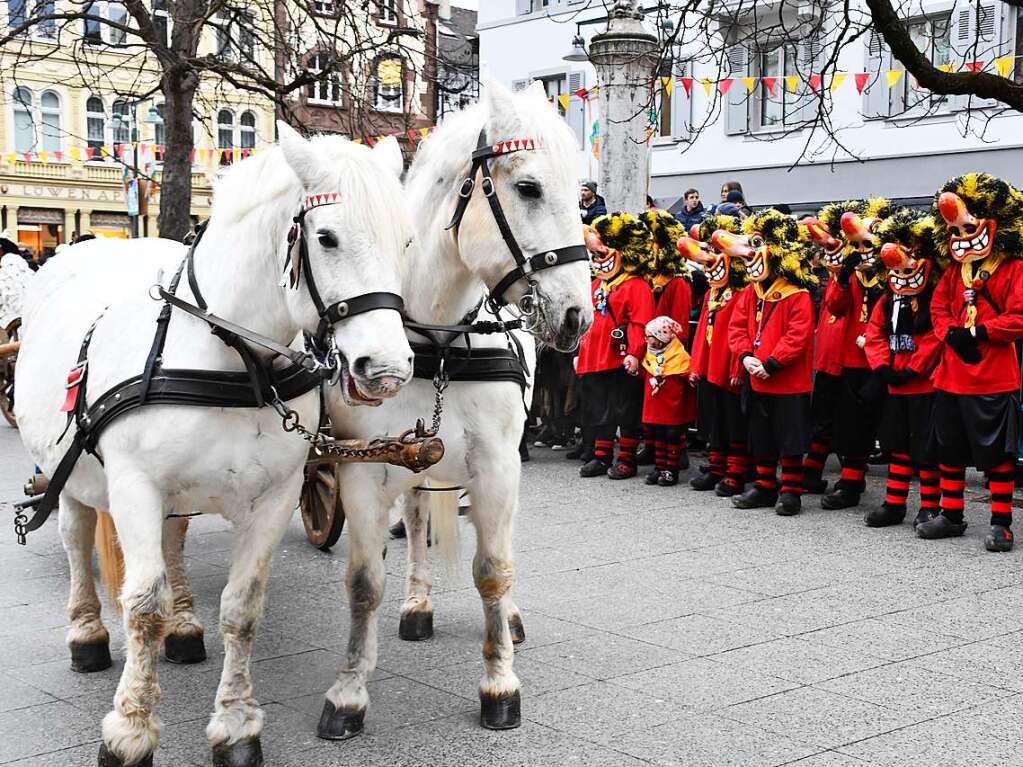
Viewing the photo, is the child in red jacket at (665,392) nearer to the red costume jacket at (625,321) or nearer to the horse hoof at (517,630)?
the red costume jacket at (625,321)

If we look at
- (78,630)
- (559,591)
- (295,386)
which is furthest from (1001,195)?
(78,630)

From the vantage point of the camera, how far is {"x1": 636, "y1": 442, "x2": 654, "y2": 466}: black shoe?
36.7 feet

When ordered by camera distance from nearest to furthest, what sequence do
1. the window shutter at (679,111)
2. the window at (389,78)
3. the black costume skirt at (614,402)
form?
the black costume skirt at (614,402) < the window at (389,78) < the window shutter at (679,111)

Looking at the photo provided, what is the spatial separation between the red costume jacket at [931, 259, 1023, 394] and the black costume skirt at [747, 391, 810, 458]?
122 cm

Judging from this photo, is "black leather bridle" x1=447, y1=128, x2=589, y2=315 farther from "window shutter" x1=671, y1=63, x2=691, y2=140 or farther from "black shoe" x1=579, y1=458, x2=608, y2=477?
"window shutter" x1=671, y1=63, x2=691, y2=140

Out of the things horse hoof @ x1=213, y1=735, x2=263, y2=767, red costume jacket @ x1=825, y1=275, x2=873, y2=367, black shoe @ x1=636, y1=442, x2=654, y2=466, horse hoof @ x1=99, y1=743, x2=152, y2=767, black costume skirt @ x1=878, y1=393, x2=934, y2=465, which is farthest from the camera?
black shoe @ x1=636, y1=442, x2=654, y2=466

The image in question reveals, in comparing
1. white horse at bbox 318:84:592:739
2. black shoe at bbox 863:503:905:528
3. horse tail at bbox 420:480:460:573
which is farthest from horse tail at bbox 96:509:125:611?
black shoe at bbox 863:503:905:528

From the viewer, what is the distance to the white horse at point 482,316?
4215 mm

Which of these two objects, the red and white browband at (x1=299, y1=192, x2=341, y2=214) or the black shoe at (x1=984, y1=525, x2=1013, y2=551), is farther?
the black shoe at (x1=984, y1=525, x2=1013, y2=551)

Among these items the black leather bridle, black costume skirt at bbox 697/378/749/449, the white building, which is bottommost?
black costume skirt at bbox 697/378/749/449

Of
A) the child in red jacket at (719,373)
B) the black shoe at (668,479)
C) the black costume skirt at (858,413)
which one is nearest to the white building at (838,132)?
the child in red jacket at (719,373)

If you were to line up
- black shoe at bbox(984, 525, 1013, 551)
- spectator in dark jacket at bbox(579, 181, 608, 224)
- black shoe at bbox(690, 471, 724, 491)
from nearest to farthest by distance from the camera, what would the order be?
black shoe at bbox(984, 525, 1013, 551) → black shoe at bbox(690, 471, 724, 491) → spectator in dark jacket at bbox(579, 181, 608, 224)

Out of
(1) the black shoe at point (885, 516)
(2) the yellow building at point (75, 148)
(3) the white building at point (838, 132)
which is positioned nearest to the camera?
(1) the black shoe at point (885, 516)

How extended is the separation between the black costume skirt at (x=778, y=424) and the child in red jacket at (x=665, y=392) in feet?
3.74
